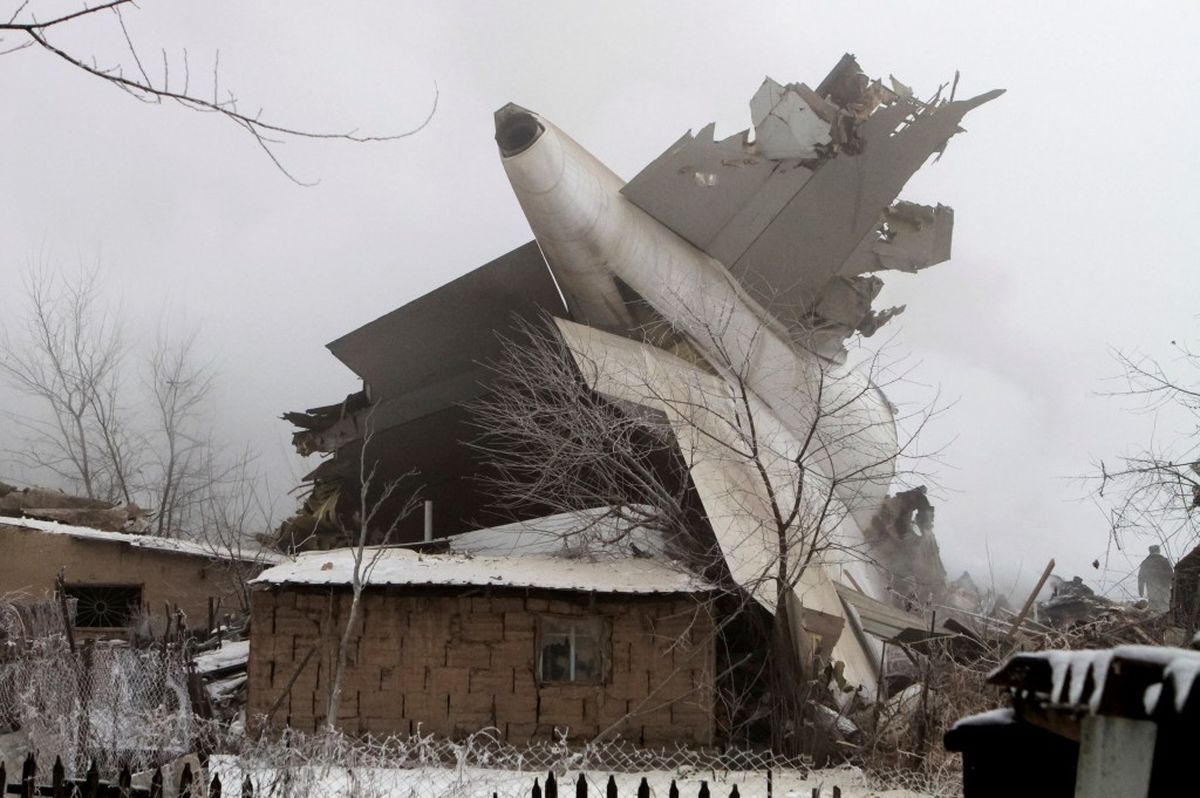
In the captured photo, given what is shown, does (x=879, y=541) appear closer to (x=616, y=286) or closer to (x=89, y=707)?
(x=616, y=286)

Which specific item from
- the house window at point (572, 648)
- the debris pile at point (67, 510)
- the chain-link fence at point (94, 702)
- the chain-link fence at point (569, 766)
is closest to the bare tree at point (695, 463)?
the chain-link fence at point (569, 766)

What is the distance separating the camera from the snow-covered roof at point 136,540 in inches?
761

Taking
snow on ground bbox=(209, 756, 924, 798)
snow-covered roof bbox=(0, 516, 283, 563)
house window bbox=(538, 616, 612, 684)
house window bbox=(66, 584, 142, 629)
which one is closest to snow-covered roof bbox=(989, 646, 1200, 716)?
snow on ground bbox=(209, 756, 924, 798)

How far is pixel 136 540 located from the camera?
20062mm

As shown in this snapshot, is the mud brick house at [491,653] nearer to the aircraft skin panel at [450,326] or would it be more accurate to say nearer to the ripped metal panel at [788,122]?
the aircraft skin panel at [450,326]

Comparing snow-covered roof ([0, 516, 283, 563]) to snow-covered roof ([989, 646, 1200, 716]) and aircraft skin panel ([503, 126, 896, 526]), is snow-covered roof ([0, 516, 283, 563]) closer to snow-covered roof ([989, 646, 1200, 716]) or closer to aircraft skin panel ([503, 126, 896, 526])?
aircraft skin panel ([503, 126, 896, 526])

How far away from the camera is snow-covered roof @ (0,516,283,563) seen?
63.4 feet

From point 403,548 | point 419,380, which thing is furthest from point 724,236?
point 403,548

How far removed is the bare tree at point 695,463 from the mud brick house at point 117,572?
8.24 metres

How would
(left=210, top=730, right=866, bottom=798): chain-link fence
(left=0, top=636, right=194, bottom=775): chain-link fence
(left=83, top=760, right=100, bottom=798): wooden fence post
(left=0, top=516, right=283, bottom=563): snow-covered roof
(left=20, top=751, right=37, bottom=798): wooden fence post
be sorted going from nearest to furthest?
(left=83, top=760, right=100, bottom=798): wooden fence post
(left=20, top=751, right=37, bottom=798): wooden fence post
(left=0, top=636, right=194, bottom=775): chain-link fence
(left=210, top=730, right=866, bottom=798): chain-link fence
(left=0, top=516, right=283, bottom=563): snow-covered roof

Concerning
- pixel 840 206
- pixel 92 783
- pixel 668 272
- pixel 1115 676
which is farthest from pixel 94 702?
pixel 840 206

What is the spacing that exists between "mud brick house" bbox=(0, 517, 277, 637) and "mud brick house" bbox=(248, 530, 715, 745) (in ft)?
19.6

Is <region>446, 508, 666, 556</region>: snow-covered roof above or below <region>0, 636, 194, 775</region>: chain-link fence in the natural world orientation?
above

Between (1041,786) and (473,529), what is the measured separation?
1659 centimetres
